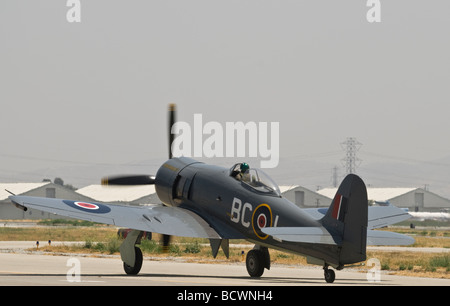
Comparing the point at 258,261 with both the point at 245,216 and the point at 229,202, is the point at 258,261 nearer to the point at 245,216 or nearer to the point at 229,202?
the point at 245,216

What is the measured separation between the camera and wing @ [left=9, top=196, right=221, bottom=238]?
72.5 feet

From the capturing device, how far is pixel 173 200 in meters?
25.6

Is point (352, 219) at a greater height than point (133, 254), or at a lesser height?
greater

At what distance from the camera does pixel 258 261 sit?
2314 cm

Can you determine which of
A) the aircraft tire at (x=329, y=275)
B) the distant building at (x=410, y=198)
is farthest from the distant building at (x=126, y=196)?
the aircraft tire at (x=329, y=275)

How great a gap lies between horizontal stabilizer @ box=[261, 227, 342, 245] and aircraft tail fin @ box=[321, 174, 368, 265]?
0.19m

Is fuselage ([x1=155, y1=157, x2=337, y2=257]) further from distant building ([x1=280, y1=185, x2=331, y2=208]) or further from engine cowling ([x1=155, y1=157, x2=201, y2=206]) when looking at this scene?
distant building ([x1=280, y1=185, x2=331, y2=208])

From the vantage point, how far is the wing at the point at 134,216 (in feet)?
72.5

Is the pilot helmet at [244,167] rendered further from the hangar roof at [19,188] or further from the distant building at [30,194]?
the hangar roof at [19,188]

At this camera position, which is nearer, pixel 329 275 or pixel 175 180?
pixel 329 275

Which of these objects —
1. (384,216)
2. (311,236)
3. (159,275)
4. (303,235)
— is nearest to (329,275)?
(311,236)

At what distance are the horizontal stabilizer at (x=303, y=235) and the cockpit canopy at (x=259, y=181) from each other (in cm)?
258

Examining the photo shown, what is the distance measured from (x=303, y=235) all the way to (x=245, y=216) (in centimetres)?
309
